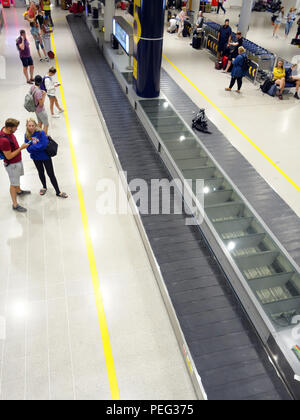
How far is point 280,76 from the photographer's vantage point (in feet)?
38.1

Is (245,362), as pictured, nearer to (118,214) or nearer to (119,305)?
(119,305)

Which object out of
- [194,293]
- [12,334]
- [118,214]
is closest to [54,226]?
[118,214]

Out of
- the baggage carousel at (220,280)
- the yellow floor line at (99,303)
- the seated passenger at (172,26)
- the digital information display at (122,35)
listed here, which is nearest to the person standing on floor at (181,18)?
the seated passenger at (172,26)

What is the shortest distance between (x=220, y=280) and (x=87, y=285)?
6.69 ft

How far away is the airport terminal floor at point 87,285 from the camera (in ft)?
13.2

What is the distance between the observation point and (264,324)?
4168 millimetres

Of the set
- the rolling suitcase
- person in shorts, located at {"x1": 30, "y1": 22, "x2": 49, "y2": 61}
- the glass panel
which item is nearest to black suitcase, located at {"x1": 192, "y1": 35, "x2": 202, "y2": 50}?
the rolling suitcase

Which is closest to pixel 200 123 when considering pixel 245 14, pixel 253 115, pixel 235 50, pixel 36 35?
pixel 253 115

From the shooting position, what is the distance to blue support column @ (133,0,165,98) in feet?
29.2

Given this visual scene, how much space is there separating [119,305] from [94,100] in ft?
25.5

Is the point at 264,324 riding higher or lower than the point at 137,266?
higher

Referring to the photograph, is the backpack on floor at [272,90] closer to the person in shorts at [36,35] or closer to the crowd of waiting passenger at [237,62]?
the crowd of waiting passenger at [237,62]

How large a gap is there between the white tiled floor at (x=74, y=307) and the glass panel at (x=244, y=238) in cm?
133

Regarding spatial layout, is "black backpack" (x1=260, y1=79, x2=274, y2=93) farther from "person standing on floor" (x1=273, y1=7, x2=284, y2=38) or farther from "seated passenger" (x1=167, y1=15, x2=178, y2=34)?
"person standing on floor" (x1=273, y1=7, x2=284, y2=38)
